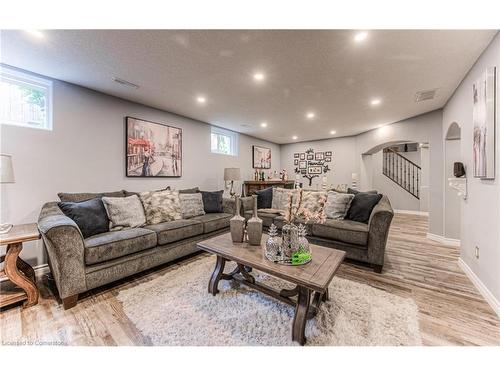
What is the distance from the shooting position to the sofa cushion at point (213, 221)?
10.0 ft

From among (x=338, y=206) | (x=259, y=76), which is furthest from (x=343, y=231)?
(x=259, y=76)

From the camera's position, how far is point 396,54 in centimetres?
200

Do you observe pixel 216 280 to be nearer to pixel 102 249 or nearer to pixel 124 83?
pixel 102 249

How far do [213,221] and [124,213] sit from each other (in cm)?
119

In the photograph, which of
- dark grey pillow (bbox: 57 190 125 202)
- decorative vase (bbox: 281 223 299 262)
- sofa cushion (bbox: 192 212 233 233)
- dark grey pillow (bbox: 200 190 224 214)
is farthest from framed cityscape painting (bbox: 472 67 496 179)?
dark grey pillow (bbox: 57 190 125 202)

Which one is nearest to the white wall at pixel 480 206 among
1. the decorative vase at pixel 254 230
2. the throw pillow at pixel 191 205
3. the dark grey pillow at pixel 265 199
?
the decorative vase at pixel 254 230

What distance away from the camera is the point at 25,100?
7.95 feet

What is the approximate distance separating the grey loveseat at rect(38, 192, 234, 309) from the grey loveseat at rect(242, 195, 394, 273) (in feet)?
5.75

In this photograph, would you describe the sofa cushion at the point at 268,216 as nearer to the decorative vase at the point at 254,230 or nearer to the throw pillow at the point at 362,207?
the throw pillow at the point at 362,207

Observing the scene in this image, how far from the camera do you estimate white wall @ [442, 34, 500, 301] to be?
1.78 metres

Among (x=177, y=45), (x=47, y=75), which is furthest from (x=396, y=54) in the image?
(x=47, y=75)

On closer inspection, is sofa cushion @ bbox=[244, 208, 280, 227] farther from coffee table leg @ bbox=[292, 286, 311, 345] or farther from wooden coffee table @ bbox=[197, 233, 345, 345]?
coffee table leg @ bbox=[292, 286, 311, 345]
